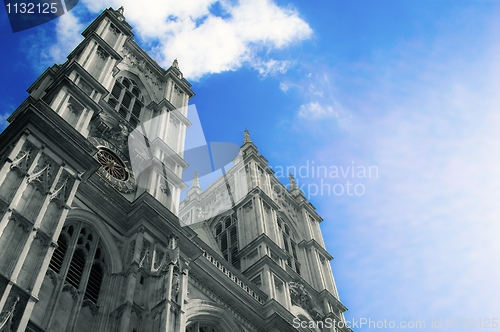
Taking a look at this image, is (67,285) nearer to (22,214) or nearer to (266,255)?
(22,214)

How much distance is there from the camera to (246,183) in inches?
1694

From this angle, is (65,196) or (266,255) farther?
(266,255)

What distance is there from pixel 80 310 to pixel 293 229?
24.9 meters

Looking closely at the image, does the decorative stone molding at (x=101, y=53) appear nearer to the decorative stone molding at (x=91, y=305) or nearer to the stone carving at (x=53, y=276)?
the stone carving at (x=53, y=276)

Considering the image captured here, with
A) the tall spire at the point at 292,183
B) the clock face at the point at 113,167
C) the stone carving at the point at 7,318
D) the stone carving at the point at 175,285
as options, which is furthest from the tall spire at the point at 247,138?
the stone carving at the point at 7,318

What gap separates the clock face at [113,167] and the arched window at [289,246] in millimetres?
14148

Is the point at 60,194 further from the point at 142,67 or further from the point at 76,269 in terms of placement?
the point at 142,67

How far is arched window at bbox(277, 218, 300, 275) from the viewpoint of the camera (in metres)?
39.0

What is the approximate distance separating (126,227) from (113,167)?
403cm

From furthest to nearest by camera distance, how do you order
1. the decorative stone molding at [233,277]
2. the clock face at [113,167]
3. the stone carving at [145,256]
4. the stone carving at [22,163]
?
the decorative stone molding at [233,277]
the clock face at [113,167]
the stone carving at [145,256]
the stone carving at [22,163]

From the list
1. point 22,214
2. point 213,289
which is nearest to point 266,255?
point 213,289

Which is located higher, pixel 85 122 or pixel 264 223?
pixel 264 223

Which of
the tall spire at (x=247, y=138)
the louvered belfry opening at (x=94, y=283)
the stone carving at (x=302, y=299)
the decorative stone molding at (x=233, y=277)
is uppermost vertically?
the tall spire at (x=247, y=138)

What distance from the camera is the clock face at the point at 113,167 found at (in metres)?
27.2
